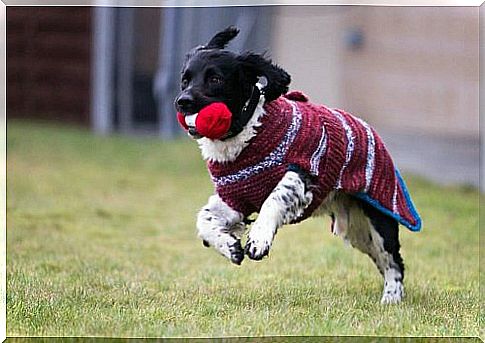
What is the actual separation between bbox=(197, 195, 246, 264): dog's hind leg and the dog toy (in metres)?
0.35

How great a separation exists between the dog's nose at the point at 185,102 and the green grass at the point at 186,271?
2.60ft

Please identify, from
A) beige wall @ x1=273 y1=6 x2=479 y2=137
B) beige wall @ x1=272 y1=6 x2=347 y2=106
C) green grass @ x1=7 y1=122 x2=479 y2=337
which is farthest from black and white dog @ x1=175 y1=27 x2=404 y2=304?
beige wall @ x1=273 y1=6 x2=479 y2=137

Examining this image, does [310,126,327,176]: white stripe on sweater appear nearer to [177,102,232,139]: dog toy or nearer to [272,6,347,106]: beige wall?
[177,102,232,139]: dog toy

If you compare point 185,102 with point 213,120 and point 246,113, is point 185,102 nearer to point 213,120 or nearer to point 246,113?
point 213,120

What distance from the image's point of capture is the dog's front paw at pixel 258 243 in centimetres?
358

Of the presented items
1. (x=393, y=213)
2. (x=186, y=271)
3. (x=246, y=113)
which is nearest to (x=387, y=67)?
(x=186, y=271)

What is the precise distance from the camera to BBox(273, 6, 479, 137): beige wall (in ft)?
28.2

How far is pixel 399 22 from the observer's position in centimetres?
945

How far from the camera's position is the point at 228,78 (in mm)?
3758

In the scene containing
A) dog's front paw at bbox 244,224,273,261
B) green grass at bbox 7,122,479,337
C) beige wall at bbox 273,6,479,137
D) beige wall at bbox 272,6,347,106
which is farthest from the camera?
beige wall at bbox 273,6,479,137

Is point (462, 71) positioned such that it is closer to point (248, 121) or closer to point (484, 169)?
point (484, 169)

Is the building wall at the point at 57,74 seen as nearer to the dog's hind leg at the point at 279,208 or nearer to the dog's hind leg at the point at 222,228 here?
the dog's hind leg at the point at 222,228

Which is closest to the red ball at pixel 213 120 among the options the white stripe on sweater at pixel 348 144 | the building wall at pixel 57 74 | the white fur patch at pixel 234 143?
the white fur patch at pixel 234 143

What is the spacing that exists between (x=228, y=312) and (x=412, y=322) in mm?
716
